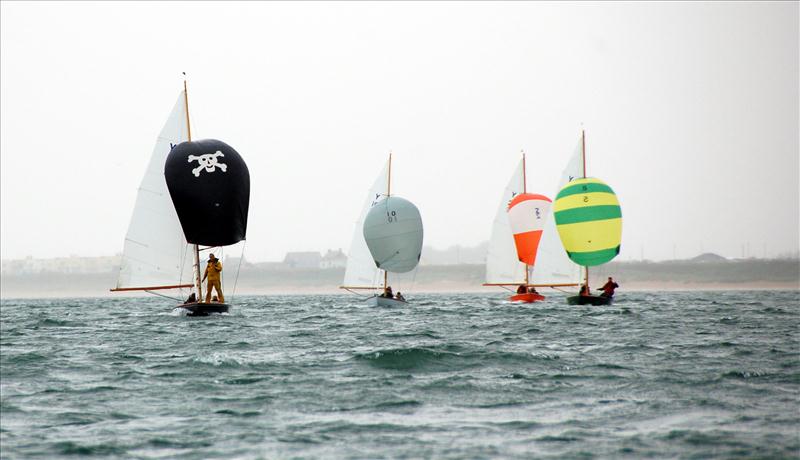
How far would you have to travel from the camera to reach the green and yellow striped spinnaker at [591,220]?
4697 cm

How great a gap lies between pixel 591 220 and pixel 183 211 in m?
21.8

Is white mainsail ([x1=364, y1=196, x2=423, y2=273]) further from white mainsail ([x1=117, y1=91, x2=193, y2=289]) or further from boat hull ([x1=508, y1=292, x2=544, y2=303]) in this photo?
white mainsail ([x1=117, y1=91, x2=193, y2=289])

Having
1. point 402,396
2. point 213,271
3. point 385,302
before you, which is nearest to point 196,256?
point 213,271

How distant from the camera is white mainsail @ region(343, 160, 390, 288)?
176 feet

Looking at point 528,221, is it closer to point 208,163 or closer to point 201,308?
point 208,163

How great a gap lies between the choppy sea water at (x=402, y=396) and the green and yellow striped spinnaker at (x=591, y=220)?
20.4 m

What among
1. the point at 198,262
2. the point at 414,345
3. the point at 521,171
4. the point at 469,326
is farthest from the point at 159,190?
the point at 521,171

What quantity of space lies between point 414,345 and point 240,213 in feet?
47.7

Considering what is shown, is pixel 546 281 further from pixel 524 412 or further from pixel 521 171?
pixel 524 412

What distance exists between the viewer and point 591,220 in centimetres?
4703

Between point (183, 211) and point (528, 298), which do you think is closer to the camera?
point (183, 211)

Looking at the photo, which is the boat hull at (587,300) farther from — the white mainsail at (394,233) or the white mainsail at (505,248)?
the white mainsail at (505,248)

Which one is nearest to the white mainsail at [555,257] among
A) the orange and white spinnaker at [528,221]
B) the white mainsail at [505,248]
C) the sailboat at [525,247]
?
the sailboat at [525,247]

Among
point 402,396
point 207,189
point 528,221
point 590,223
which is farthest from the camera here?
point 528,221
